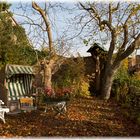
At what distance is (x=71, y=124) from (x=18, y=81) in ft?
15.4

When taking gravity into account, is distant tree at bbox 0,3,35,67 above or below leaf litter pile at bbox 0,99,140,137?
above

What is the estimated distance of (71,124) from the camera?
36.0ft

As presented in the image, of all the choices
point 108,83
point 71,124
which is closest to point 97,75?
point 108,83

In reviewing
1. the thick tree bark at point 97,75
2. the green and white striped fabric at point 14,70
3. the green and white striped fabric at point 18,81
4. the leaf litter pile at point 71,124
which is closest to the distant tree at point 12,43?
the thick tree bark at point 97,75

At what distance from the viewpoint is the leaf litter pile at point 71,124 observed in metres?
9.84

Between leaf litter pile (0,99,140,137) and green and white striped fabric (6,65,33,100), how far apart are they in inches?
56.9

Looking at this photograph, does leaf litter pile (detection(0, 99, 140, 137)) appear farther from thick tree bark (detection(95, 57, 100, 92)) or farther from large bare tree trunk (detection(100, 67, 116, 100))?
thick tree bark (detection(95, 57, 100, 92))

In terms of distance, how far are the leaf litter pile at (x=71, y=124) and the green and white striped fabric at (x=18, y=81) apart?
144 cm

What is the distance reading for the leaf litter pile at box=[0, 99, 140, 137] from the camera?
32.3 feet

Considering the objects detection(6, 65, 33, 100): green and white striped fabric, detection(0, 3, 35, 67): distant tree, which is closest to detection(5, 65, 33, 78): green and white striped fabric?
detection(6, 65, 33, 100): green and white striped fabric

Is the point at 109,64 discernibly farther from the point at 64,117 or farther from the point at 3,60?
the point at 64,117

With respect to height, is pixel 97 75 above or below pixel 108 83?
above

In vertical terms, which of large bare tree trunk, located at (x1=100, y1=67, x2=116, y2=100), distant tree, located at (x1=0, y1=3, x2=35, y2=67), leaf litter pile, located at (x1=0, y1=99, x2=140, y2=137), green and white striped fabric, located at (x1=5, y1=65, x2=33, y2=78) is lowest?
leaf litter pile, located at (x1=0, y1=99, x2=140, y2=137)

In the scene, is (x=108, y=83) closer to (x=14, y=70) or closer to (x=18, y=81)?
(x=18, y=81)
